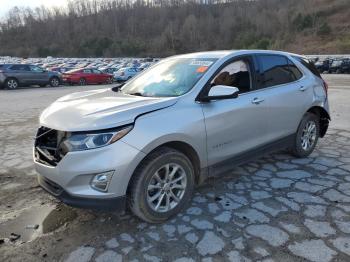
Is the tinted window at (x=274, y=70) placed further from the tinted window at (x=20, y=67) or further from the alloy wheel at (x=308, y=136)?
the tinted window at (x=20, y=67)

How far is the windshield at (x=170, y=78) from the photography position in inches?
161

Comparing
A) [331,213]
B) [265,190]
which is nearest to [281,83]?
[265,190]

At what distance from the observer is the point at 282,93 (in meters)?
4.91

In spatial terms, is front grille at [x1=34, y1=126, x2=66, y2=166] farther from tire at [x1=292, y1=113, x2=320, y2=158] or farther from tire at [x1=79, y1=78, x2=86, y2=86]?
tire at [x1=79, y1=78, x2=86, y2=86]

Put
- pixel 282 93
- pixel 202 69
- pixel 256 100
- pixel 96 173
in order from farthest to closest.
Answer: pixel 282 93 → pixel 256 100 → pixel 202 69 → pixel 96 173

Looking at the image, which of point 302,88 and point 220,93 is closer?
point 220,93

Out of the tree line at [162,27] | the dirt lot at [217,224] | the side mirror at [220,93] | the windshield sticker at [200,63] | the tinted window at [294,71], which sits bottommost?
the dirt lot at [217,224]

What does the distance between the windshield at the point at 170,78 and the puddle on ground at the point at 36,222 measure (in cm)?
164

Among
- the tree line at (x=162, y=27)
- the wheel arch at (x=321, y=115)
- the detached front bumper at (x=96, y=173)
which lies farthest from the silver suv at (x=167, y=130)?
the tree line at (x=162, y=27)

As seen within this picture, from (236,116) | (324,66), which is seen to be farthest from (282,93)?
(324,66)

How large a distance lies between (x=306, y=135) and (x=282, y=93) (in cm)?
111

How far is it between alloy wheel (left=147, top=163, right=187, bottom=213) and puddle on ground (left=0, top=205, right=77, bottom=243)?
99cm

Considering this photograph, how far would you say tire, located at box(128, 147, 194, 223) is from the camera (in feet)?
11.2

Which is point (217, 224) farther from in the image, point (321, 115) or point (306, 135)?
point (321, 115)
